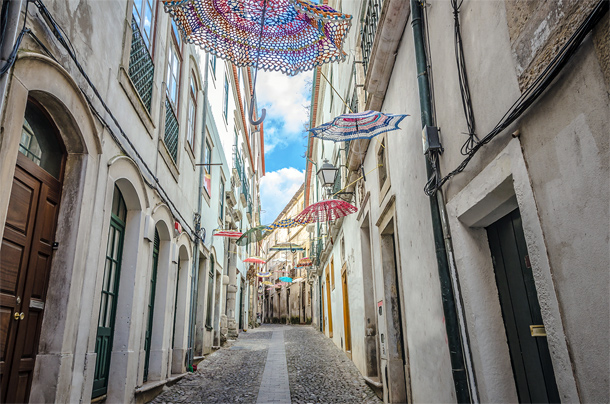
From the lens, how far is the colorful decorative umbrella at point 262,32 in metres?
4.74

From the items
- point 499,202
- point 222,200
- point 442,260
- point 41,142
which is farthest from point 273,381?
point 222,200

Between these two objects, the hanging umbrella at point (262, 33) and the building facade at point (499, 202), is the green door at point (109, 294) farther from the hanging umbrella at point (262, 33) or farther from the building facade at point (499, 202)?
the building facade at point (499, 202)

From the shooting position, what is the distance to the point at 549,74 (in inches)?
77.9

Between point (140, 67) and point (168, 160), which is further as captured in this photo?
point (168, 160)

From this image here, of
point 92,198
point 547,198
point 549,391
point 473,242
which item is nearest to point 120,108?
point 92,198

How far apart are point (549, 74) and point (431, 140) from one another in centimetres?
177

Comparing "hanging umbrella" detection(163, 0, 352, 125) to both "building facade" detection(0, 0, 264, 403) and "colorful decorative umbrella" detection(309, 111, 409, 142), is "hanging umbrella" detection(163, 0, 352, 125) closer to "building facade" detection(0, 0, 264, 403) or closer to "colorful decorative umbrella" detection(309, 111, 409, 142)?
"colorful decorative umbrella" detection(309, 111, 409, 142)

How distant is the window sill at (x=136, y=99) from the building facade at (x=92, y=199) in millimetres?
24

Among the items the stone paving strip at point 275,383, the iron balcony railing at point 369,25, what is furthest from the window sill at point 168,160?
the stone paving strip at point 275,383

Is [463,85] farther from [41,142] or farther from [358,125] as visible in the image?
[41,142]

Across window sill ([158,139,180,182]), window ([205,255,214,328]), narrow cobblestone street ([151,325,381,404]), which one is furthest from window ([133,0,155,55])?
window ([205,255,214,328])

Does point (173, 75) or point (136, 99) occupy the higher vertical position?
point (173, 75)

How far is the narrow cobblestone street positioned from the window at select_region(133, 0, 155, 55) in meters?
5.58

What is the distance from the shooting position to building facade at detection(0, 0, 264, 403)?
11.0 ft
